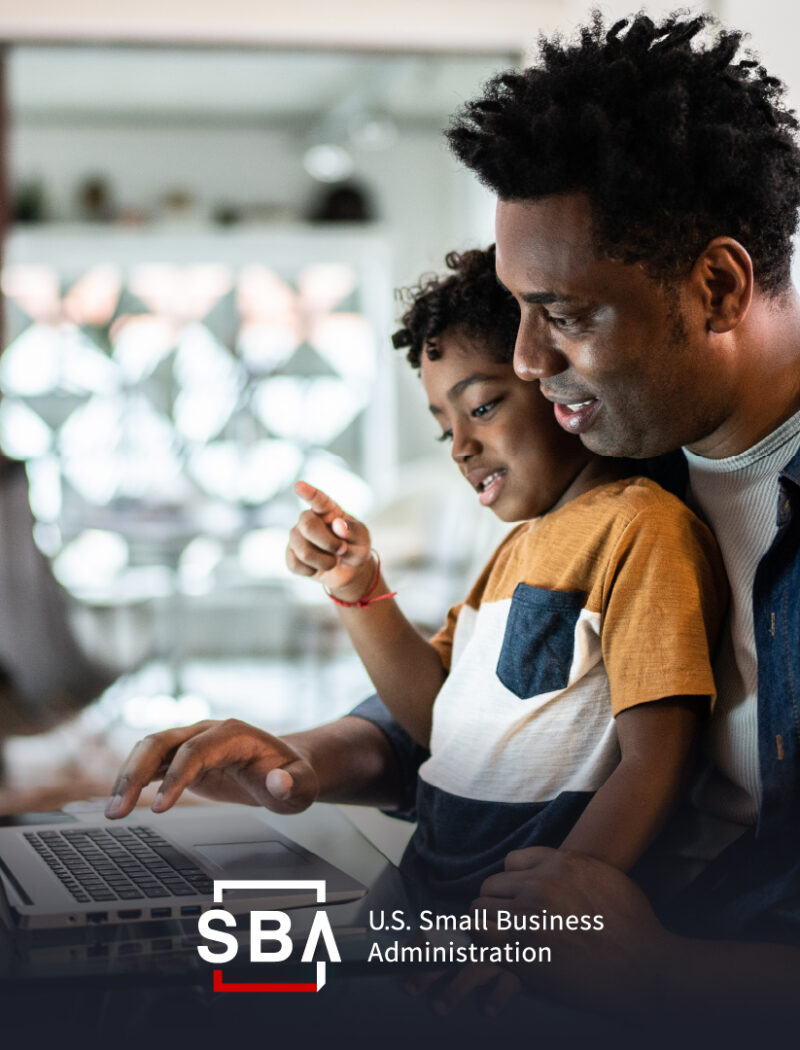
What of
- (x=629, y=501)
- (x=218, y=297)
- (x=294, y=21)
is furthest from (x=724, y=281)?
(x=218, y=297)

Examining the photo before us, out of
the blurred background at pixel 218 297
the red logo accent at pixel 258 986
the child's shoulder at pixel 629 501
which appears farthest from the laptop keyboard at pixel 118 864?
the blurred background at pixel 218 297

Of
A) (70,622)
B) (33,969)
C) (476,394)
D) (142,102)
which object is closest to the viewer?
(33,969)

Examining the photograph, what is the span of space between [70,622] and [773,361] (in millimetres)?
2468

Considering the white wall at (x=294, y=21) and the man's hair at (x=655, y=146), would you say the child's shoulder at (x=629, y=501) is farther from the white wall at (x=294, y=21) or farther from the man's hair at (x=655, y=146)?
the white wall at (x=294, y=21)

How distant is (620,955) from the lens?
2.11ft

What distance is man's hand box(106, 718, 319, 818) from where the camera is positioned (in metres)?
0.83

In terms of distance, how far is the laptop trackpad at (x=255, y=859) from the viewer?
2.65ft

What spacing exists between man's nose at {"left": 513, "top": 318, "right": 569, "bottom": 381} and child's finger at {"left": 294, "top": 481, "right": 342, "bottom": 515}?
0.21 meters

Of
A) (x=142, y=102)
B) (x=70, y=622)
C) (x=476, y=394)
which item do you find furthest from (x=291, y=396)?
(x=476, y=394)

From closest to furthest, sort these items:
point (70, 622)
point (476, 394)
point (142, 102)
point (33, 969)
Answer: point (33, 969), point (476, 394), point (70, 622), point (142, 102)

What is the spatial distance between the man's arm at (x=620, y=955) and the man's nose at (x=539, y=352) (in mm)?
305

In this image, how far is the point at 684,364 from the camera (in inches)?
30.4

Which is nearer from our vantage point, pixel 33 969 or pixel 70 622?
pixel 33 969

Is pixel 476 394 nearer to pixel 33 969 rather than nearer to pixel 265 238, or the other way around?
pixel 33 969
